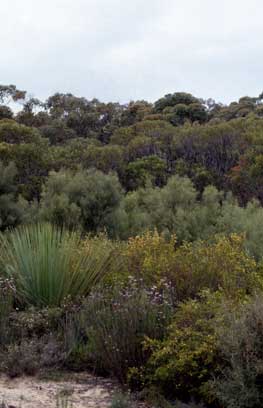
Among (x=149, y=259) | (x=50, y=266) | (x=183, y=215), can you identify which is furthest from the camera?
(x=183, y=215)

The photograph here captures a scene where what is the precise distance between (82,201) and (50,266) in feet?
28.8

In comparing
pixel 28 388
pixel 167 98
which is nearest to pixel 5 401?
pixel 28 388

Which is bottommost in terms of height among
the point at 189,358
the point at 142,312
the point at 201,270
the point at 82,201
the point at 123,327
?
the point at 189,358

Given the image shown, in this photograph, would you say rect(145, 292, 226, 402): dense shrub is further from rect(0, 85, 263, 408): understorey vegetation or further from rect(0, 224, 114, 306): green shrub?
rect(0, 224, 114, 306): green shrub

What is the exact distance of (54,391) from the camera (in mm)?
5793

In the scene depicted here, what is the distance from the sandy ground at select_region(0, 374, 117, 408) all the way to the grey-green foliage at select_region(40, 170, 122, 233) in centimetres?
Result: 952

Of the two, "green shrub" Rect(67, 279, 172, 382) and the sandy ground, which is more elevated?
"green shrub" Rect(67, 279, 172, 382)

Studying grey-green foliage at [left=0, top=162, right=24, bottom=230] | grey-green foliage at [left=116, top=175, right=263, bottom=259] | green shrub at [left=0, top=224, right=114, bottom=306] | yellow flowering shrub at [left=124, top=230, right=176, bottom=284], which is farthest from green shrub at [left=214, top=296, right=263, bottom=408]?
grey-green foliage at [left=0, top=162, right=24, bottom=230]

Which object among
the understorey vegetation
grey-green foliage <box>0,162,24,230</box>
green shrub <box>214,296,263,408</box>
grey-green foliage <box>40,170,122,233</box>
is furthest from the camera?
grey-green foliage <box>0,162,24,230</box>

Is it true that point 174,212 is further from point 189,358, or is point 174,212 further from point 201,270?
point 189,358

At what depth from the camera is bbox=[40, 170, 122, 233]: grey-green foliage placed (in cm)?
1598

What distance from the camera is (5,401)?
5285 millimetres

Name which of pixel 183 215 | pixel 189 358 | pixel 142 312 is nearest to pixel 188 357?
pixel 189 358

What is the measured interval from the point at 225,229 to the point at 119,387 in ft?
30.5
